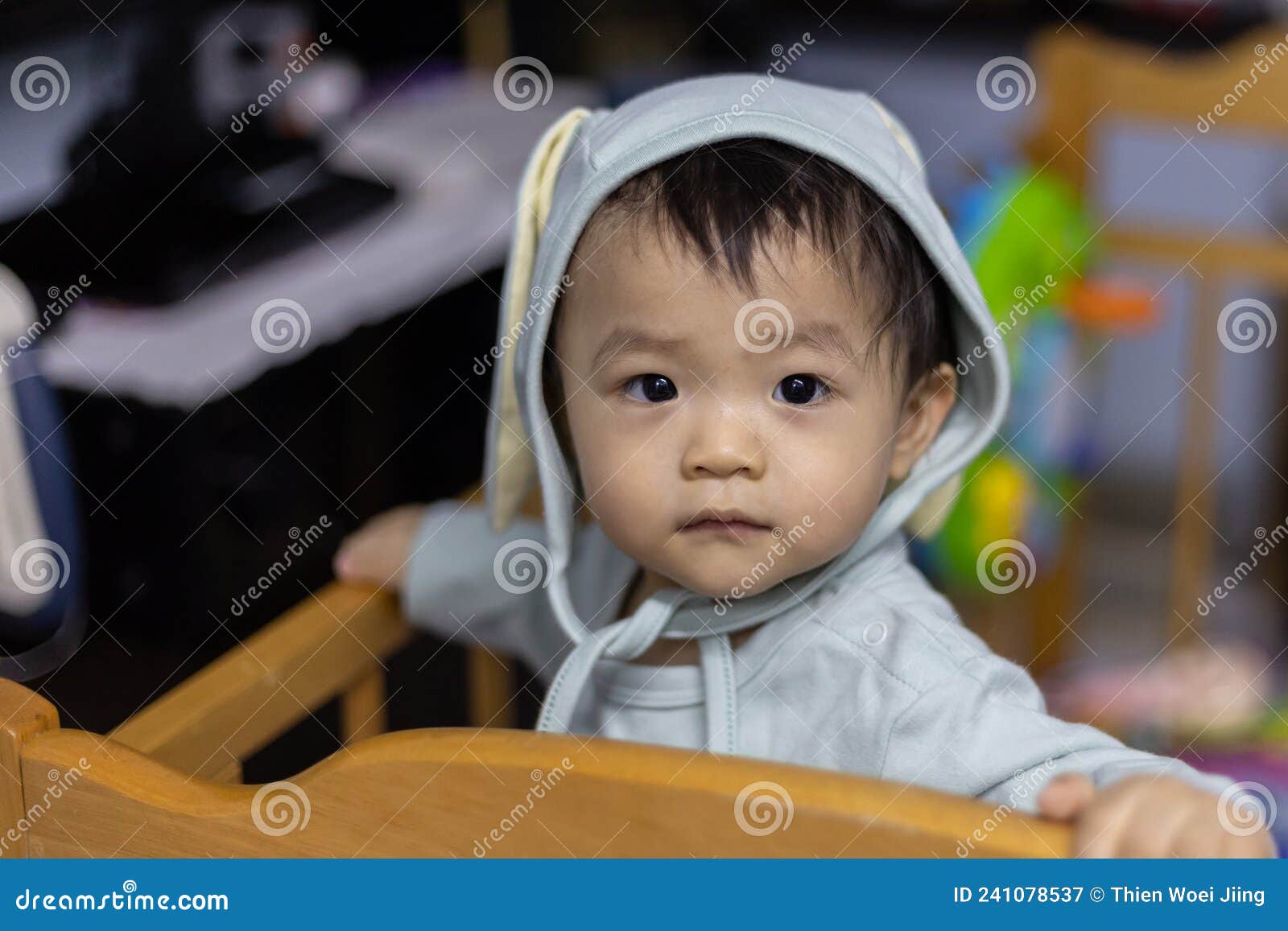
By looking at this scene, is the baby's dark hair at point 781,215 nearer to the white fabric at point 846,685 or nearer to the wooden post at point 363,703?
the white fabric at point 846,685

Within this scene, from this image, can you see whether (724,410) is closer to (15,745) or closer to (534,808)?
(534,808)

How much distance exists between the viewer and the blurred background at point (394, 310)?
1284 millimetres

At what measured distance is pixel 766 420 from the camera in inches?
30.8

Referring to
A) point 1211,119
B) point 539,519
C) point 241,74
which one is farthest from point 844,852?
point 241,74

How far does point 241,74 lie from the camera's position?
1.57 meters

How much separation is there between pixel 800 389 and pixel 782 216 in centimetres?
10

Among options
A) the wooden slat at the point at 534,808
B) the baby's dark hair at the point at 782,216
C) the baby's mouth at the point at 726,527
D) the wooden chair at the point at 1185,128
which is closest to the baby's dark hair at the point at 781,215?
the baby's dark hair at the point at 782,216

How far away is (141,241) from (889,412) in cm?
86

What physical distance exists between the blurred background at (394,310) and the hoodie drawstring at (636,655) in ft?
1.40

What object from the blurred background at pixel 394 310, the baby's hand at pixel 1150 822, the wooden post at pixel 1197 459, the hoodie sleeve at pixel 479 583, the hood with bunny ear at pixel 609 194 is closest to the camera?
the baby's hand at pixel 1150 822

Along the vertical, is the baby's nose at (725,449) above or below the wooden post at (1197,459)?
below

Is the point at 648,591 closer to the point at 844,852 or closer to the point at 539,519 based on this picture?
the point at 539,519

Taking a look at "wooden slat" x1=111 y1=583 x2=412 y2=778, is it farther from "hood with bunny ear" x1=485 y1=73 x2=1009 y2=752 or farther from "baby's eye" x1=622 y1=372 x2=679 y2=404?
"baby's eye" x1=622 y1=372 x2=679 y2=404

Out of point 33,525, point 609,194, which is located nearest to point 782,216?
point 609,194
